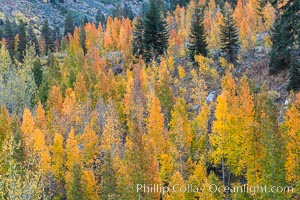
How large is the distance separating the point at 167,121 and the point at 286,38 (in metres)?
21.5

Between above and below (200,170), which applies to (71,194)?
below

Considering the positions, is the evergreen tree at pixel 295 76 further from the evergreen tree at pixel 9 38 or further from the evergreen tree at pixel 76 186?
the evergreen tree at pixel 9 38

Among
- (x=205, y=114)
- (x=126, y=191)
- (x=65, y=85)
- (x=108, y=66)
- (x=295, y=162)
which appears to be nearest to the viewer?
(x=295, y=162)

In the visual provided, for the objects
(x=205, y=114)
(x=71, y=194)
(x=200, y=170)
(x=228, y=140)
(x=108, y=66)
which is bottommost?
(x=71, y=194)

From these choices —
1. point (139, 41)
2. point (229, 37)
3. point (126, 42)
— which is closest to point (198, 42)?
point (229, 37)

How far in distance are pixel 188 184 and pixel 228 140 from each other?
22.8 ft

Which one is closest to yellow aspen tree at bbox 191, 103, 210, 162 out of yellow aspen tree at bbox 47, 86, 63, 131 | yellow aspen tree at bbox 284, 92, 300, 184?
yellow aspen tree at bbox 284, 92, 300, 184

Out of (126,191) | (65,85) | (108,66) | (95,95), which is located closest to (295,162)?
(126,191)

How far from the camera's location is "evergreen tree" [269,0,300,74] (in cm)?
4050

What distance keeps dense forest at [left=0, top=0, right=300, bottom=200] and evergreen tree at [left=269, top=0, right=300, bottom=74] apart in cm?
16

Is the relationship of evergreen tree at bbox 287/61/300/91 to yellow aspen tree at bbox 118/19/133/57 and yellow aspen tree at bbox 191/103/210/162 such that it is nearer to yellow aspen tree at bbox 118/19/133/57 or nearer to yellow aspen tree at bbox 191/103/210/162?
yellow aspen tree at bbox 191/103/210/162

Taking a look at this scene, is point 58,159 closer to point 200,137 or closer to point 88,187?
point 88,187

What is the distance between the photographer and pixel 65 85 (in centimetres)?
8231

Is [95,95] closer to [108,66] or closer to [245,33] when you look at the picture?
[108,66]
